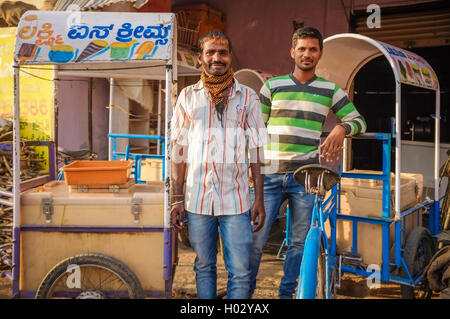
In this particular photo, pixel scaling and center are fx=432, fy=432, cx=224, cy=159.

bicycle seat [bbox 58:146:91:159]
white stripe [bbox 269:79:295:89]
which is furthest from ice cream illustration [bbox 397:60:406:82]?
bicycle seat [bbox 58:146:91:159]

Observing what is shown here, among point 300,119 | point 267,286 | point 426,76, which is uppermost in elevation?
point 426,76

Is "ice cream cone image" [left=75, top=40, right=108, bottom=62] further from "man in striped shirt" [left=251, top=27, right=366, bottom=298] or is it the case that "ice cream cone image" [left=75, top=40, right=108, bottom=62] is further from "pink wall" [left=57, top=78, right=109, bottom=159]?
"pink wall" [left=57, top=78, right=109, bottom=159]

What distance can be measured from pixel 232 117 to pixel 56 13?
5.42ft

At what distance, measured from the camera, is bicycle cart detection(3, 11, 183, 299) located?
3.27 meters

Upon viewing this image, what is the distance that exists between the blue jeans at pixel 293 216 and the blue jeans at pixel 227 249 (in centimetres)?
45

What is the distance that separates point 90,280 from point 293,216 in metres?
1.70

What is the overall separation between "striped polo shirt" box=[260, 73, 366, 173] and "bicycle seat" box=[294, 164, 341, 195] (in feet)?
1.54

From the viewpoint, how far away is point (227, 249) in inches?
120

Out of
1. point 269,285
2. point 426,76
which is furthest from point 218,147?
point 426,76

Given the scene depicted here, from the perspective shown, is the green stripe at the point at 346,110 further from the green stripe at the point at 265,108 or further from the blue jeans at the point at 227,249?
the blue jeans at the point at 227,249

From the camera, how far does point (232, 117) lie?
3025mm

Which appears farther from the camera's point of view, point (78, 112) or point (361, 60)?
point (78, 112)

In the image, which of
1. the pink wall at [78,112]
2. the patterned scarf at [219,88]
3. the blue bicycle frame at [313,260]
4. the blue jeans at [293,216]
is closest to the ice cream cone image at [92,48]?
the patterned scarf at [219,88]

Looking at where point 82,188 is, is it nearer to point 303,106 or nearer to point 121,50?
point 121,50
